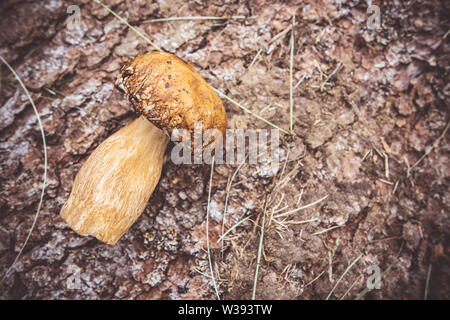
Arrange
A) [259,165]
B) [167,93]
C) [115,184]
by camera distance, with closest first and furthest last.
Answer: [167,93], [115,184], [259,165]

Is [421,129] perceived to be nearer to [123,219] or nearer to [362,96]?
[362,96]

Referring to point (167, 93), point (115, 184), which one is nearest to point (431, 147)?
point (167, 93)

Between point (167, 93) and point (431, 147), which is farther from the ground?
point (167, 93)

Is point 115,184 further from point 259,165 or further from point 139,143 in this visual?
point 259,165

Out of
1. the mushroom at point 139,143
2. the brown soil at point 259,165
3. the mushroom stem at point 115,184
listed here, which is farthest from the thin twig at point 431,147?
the mushroom stem at point 115,184

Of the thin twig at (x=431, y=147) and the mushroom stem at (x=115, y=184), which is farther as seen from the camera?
the thin twig at (x=431, y=147)

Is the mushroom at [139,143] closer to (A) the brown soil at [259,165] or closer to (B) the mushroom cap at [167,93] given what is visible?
(B) the mushroom cap at [167,93]

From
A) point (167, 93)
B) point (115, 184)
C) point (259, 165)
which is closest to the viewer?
point (167, 93)

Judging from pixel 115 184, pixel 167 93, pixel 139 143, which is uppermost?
pixel 167 93

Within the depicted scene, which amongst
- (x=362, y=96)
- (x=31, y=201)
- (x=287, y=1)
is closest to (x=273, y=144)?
(x=362, y=96)
